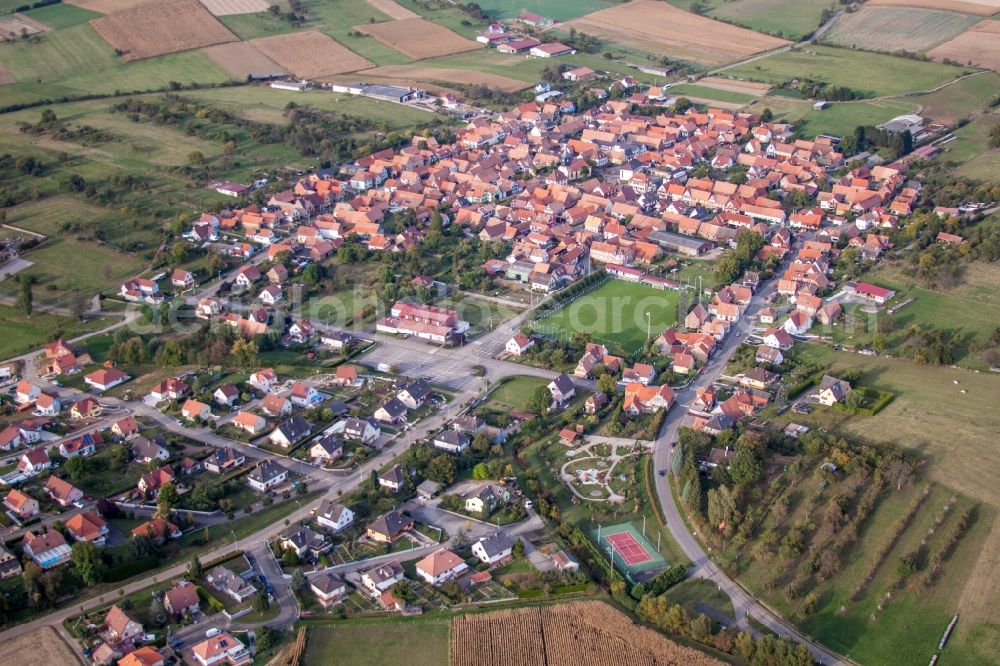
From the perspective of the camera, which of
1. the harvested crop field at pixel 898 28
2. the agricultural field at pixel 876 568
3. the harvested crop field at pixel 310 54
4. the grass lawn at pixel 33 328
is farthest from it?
the harvested crop field at pixel 898 28

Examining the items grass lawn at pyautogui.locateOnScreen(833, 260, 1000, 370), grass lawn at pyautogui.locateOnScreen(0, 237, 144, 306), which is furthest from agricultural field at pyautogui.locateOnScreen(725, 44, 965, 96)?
grass lawn at pyautogui.locateOnScreen(0, 237, 144, 306)

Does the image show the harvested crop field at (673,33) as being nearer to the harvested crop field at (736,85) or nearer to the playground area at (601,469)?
the harvested crop field at (736,85)

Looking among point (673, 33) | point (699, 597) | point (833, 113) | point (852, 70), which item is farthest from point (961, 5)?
point (699, 597)

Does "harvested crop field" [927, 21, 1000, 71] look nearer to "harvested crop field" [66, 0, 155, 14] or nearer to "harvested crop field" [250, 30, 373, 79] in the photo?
"harvested crop field" [250, 30, 373, 79]

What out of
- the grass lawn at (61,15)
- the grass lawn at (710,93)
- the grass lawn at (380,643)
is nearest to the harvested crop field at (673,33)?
the grass lawn at (710,93)

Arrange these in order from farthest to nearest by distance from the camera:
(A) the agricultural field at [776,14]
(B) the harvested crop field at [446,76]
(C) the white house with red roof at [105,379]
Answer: (A) the agricultural field at [776,14] → (B) the harvested crop field at [446,76] → (C) the white house with red roof at [105,379]

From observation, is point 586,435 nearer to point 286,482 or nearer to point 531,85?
point 286,482
